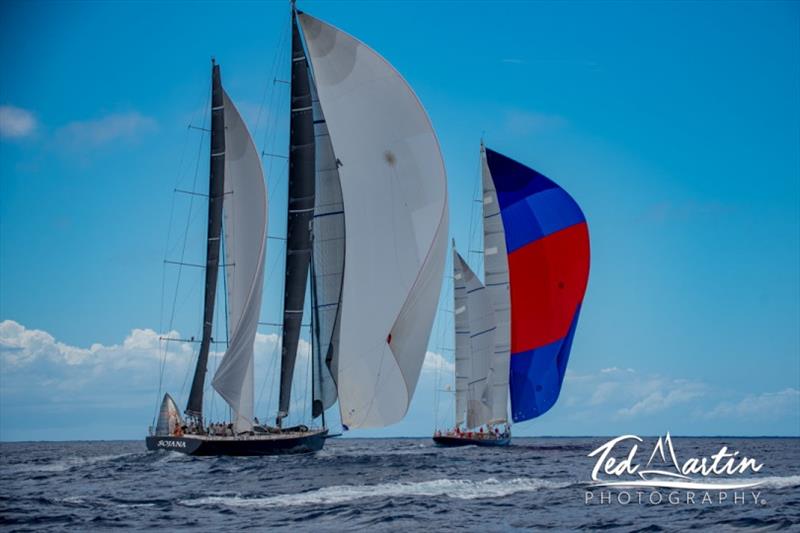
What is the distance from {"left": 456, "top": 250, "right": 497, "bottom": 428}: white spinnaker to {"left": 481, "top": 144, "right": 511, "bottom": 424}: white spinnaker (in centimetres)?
75

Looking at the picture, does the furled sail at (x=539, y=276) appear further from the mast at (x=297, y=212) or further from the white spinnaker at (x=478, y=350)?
the mast at (x=297, y=212)

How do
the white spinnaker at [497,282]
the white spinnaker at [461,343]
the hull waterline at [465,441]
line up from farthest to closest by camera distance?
the white spinnaker at [461,343] → the hull waterline at [465,441] → the white spinnaker at [497,282]

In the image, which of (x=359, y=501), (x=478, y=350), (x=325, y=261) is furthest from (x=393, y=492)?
(x=478, y=350)

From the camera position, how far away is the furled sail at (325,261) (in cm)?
3862

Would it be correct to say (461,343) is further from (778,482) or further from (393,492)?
(393,492)

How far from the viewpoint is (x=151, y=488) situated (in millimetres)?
26453

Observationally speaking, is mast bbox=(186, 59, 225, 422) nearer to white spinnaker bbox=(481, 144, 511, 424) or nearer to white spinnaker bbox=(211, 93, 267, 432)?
white spinnaker bbox=(211, 93, 267, 432)

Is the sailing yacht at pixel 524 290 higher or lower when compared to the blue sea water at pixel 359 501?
higher

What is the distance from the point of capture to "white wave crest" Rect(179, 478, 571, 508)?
890 inches

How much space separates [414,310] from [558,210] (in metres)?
16.4

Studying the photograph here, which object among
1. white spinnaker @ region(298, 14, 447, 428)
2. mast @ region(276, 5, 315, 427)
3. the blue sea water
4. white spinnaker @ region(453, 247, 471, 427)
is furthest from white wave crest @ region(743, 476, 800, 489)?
white spinnaker @ region(453, 247, 471, 427)

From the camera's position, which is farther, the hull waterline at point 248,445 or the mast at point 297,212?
the mast at point 297,212

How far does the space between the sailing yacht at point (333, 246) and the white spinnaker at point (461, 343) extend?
43.8 ft

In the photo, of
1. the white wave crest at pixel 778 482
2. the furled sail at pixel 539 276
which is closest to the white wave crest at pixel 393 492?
the white wave crest at pixel 778 482
